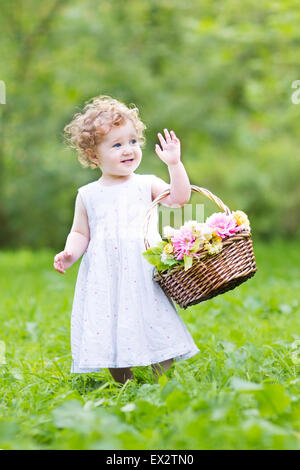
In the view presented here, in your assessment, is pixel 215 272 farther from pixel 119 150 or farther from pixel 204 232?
pixel 119 150

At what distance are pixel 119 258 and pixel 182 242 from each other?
0.36m

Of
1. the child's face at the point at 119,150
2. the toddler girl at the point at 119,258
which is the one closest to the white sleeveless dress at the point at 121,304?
the toddler girl at the point at 119,258

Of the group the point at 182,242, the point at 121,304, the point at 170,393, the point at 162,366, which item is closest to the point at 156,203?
the point at 182,242

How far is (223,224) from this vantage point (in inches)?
97.7

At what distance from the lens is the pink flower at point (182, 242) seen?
244 cm

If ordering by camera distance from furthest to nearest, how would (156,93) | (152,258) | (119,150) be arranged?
(156,93) < (119,150) < (152,258)

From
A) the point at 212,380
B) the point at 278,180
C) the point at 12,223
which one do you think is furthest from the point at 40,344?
the point at 278,180

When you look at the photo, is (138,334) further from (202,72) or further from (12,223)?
(202,72)

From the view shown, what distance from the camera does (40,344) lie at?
11.4 ft

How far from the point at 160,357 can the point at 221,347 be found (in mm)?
398

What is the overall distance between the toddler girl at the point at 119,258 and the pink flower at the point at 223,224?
8.5 inches

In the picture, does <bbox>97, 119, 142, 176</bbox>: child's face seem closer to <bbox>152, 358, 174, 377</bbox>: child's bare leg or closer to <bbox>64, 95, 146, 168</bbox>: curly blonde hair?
<bbox>64, 95, 146, 168</bbox>: curly blonde hair

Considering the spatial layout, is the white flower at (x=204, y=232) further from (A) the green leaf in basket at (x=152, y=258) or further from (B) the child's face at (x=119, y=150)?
(B) the child's face at (x=119, y=150)

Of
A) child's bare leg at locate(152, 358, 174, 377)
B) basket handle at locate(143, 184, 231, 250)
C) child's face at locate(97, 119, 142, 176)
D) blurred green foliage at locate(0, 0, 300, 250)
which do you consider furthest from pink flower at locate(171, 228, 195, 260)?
blurred green foliage at locate(0, 0, 300, 250)
